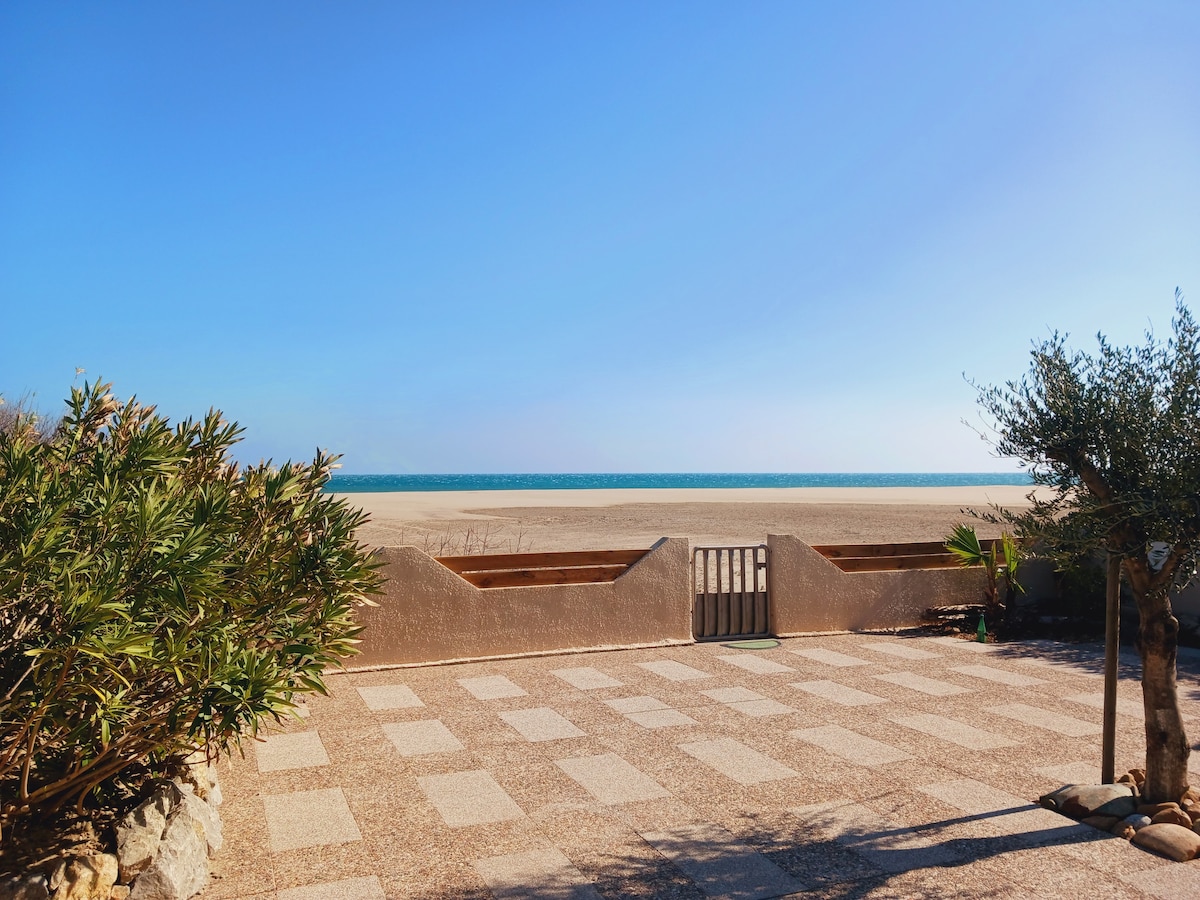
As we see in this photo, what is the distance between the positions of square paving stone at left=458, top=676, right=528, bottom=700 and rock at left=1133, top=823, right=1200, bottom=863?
472cm

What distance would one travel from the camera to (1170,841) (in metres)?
4.13

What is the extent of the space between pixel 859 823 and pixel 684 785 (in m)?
1.09

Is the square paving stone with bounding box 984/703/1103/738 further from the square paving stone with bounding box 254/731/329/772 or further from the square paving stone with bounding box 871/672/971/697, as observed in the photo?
the square paving stone with bounding box 254/731/329/772

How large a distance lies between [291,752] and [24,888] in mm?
2500

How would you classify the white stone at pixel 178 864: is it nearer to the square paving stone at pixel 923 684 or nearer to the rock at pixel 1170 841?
the rock at pixel 1170 841

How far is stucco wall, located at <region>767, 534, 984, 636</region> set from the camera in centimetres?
1019

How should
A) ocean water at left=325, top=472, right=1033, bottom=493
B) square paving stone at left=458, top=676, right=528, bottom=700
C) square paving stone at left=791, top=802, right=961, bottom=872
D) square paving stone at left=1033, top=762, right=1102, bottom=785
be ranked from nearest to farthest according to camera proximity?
square paving stone at left=791, top=802, right=961, bottom=872, square paving stone at left=1033, top=762, right=1102, bottom=785, square paving stone at left=458, top=676, right=528, bottom=700, ocean water at left=325, top=472, right=1033, bottom=493

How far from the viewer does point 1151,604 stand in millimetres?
4582

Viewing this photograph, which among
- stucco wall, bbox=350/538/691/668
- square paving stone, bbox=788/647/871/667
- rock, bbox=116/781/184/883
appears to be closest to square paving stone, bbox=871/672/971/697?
square paving stone, bbox=788/647/871/667

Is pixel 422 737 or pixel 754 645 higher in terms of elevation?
pixel 754 645

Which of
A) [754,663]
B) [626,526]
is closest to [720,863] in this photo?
[754,663]

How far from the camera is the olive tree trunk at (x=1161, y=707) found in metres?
4.52

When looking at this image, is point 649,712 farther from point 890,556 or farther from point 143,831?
point 890,556

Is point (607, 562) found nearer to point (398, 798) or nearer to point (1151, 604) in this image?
point (398, 798)
